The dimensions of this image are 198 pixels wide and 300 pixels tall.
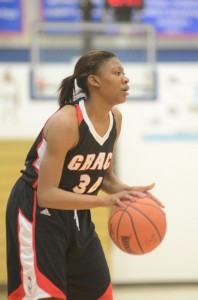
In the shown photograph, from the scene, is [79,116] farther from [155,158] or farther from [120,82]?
[155,158]

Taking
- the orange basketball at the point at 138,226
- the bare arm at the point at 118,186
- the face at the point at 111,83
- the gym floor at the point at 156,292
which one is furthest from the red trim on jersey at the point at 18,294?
the gym floor at the point at 156,292

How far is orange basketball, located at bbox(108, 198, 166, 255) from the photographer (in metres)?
3.18

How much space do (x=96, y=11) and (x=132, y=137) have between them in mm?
1910

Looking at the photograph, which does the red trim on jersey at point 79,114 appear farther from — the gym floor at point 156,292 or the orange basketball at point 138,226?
the gym floor at point 156,292

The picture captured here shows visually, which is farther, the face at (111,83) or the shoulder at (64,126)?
the face at (111,83)

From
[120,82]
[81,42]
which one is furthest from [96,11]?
[120,82]

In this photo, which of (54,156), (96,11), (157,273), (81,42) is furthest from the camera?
(96,11)

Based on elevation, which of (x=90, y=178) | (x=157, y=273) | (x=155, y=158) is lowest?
(x=157, y=273)

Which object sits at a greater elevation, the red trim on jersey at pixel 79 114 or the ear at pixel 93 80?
the ear at pixel 93 80

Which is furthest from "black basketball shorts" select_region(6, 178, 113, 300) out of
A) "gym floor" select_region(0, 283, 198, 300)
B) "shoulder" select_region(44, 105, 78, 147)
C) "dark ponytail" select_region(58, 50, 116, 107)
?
"gym floor" select_region(0, 283, 198, 300)

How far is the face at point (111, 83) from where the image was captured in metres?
3.12

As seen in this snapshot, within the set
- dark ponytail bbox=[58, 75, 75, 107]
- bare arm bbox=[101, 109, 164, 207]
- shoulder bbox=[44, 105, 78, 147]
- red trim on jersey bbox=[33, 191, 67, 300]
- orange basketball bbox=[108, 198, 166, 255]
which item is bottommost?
red trim on jersey bbox=[33, 191, 67, 300]

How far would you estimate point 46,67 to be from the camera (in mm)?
6320

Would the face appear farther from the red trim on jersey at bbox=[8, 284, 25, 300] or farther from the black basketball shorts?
the red trim on jersey at bbox=[8, 284, 25, 300]
